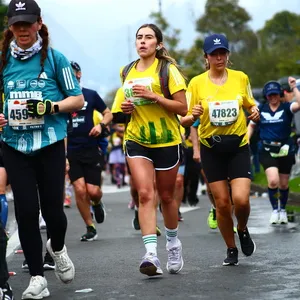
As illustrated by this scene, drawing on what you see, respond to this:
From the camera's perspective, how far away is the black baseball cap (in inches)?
289

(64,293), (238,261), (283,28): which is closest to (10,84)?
(64,293)

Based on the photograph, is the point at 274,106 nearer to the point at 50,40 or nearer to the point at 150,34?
the point at 150,34

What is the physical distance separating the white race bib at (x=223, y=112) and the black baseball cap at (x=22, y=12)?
2.46m

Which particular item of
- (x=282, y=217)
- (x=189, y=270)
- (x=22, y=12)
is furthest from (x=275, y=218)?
(x=22, y=12)

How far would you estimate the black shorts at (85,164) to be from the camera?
42.5 ft

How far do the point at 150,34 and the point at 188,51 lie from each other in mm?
56247

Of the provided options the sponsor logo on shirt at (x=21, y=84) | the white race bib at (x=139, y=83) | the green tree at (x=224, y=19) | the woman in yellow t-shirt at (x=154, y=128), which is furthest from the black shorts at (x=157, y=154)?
the green tree at (x=224, y=19)

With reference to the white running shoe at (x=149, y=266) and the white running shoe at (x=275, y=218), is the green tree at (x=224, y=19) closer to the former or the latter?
the white running shoe at (x=275, y=218)

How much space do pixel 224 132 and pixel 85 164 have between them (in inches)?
152

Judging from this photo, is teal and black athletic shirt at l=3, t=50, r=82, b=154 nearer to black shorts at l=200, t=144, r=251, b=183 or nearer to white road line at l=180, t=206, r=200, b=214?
black shorts at l=200, t=144, r=251, b=183

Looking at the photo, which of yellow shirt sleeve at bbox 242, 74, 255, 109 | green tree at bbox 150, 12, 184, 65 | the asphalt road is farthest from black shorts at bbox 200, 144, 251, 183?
green tree at bbox 150, 12, 184, 65

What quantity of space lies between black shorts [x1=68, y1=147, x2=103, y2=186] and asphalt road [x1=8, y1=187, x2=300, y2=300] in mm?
766

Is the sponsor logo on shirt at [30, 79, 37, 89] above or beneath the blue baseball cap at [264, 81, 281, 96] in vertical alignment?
above

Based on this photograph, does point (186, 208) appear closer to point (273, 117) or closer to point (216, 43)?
point (273, 117)
